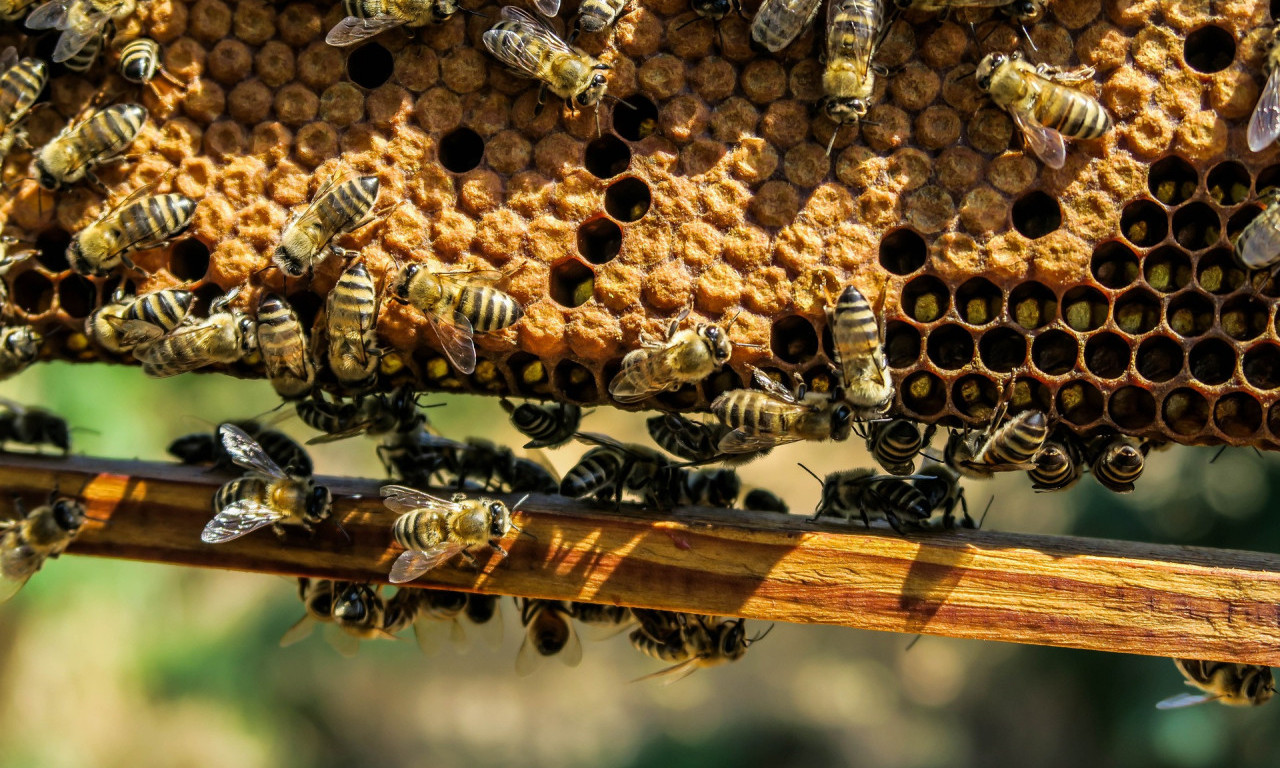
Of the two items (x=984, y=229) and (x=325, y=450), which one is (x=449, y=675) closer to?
(x=325, y=450)

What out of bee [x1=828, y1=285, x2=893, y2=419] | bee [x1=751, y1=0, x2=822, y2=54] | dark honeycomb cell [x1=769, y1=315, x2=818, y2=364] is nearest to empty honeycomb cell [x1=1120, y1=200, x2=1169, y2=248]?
bee [x1=828, y1=285, x2=893, y2=419]

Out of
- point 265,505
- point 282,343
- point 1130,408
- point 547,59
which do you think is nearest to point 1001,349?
point 1130,408

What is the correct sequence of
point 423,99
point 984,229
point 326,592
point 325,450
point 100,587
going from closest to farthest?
point 984,229 → point 423,99 → point 326,592 → point 100,587 → point 325,450

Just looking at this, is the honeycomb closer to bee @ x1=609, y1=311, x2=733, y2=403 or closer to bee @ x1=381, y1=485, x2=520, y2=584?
bee @ x1=609, y1=311, x2=733, y2=403

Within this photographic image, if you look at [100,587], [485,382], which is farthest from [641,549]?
[100,587]

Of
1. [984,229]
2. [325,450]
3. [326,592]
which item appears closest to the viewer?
[984,229]
